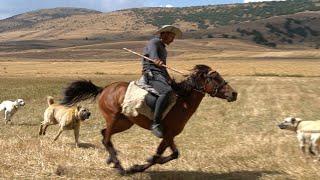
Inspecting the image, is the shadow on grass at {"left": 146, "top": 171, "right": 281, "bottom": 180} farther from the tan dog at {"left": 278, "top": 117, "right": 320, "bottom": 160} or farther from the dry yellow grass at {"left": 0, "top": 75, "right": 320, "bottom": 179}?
the tan dog at {"left": 278, "top": 117, "right": 320, "bottom": 160}

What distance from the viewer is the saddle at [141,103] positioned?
11.2m

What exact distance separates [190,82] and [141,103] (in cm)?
107

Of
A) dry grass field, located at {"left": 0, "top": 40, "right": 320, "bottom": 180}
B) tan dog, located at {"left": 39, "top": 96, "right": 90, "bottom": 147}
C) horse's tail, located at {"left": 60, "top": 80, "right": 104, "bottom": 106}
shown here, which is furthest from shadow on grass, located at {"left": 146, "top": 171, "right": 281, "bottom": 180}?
tan dog, located at {"left": 39, "top": 96, "right": 90, "bottom": 147}

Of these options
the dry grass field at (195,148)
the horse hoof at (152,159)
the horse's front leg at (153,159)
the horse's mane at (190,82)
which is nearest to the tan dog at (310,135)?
the dry grass field at (195,148)

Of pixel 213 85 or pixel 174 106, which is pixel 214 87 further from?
pixel 174 106

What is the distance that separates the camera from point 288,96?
1308 inches

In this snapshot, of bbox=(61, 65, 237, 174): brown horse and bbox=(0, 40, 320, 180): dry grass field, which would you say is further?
bbox=(0, 40, 320, 180): dry grass field

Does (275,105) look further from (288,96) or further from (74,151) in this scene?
(74,151)

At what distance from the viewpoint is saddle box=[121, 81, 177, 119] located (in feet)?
36.8

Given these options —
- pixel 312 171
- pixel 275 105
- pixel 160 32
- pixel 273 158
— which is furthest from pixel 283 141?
pixel 275 105

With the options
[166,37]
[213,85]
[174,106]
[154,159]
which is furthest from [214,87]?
[154,159]

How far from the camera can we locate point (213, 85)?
11188 mm

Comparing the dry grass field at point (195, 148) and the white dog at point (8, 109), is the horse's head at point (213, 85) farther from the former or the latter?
the white dog at point (8, 109)

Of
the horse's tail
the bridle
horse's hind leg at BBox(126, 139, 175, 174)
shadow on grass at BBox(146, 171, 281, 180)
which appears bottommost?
shadow on grass at BBox(146, 171, 281, 180)
